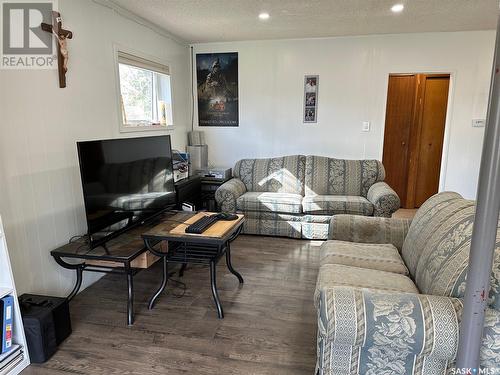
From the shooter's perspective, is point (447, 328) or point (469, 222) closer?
point (447, 328)

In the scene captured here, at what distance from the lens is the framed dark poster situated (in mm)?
4773

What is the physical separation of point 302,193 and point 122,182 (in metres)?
2.44

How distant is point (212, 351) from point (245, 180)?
2.68 m

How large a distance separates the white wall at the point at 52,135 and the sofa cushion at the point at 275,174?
179 centimetres

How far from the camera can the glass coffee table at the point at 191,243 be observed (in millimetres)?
2301

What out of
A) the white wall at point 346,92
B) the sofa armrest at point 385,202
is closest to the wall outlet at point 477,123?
the white wall at point 346,92

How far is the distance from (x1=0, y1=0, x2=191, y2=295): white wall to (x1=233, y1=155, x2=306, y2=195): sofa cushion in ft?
5.87

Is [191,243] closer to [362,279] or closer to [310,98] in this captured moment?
[362,279]

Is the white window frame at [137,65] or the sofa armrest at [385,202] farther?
the sofa armrest at [385,202]

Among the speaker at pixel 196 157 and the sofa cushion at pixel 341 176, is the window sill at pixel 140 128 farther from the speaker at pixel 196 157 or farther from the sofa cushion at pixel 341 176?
the sofa cushion at pixel 341 176

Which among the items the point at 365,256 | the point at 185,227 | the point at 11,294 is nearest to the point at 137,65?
the point at 185,227

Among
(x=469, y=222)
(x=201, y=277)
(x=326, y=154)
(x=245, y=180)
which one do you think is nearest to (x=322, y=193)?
(x=326, y=154)

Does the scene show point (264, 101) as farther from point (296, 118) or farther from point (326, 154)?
point (326, 154)

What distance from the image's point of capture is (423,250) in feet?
6.62
